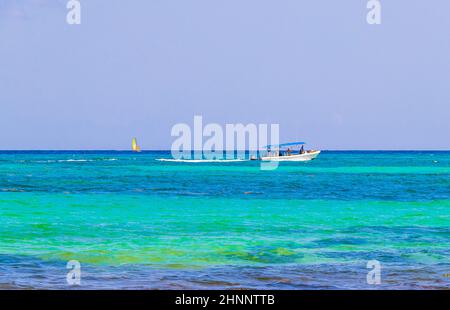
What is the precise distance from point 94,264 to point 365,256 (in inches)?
252

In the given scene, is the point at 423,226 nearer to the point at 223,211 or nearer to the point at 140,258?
the point at 223,211

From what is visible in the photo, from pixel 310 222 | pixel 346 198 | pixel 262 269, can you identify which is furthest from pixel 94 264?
pixel 346 198

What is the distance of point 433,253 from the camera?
617 inches

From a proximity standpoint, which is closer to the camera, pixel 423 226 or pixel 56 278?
pixel 56 278

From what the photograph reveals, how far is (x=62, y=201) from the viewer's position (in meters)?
31.4

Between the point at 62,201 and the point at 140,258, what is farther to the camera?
the point at 62,201

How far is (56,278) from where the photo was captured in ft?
40.4
